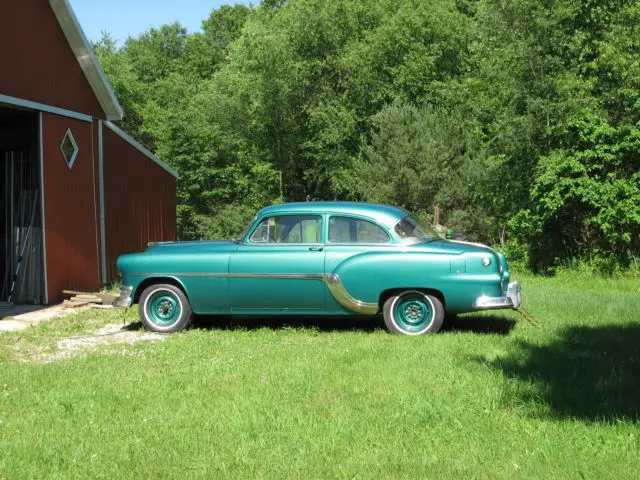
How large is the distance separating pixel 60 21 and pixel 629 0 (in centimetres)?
1555

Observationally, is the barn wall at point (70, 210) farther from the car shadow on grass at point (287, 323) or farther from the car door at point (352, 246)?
the car door at point (352, 246)

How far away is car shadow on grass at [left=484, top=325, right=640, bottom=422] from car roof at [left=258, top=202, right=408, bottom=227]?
2149 mm

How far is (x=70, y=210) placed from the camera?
41.8 feet

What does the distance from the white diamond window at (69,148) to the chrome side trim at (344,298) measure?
6.92m

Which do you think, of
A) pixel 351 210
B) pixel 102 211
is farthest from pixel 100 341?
pixel 102 211

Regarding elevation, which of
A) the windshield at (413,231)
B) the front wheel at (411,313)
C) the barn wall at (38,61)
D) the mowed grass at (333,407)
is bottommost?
the mowed grass at (333,407)

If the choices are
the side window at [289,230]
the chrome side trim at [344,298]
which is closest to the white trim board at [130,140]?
the side window at [289,230]

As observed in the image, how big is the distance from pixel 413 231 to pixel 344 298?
119 cm

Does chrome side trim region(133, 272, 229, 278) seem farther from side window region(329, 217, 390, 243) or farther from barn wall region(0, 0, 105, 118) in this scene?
barn wall region(0, 0, 105, 118)

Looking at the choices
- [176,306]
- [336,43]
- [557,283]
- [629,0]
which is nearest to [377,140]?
[336,43]

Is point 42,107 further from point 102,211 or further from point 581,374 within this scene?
point 581,374

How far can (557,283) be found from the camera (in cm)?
1492

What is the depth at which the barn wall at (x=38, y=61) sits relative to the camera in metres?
11.4

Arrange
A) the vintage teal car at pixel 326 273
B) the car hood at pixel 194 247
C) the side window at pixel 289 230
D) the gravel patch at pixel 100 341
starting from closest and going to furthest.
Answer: the gravel patch at pixel 100 341, the vintage teal car at pixel 326 273, the side window at pixel 289 230, the car hood at pixel 194 247
